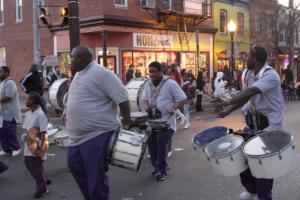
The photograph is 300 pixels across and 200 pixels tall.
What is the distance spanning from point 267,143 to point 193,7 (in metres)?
22.7

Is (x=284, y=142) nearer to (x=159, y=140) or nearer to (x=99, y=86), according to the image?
(x=99, y=86)

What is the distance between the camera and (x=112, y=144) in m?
5.01

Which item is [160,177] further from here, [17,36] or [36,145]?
[17,36]

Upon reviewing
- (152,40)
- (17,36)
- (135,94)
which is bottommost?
(135,94)

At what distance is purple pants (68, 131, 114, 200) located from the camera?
16.1 feet

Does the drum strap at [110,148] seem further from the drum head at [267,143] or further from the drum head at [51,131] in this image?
the drum head at [51,131]

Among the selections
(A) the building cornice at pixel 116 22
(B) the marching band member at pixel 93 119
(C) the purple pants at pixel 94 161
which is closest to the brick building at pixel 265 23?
(A) the building cornice at pixel 116 22

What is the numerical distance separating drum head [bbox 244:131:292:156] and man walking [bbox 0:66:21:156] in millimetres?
5956

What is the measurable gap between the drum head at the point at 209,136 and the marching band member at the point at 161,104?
179cm

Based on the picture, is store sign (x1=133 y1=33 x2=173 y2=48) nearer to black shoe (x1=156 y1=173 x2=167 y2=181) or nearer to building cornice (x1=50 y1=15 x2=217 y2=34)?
building cornice (x1=50 y1=15 x2=217 y2=34)

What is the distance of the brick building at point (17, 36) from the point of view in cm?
2809

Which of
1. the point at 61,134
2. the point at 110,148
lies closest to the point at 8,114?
the point at 61,134

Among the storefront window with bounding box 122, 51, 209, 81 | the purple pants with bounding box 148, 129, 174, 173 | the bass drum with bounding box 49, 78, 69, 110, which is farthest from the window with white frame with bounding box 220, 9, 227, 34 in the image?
the purple pants with bounding box 148, 129, 174, 173

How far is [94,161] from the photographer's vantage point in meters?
4.91
